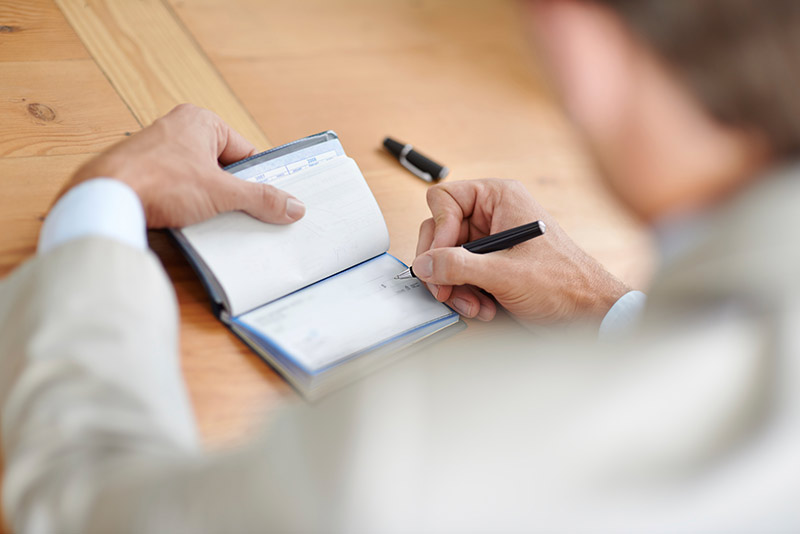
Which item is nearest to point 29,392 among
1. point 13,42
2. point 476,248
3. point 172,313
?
point 172,313

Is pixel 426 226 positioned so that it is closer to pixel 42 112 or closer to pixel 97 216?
pixel 97 216

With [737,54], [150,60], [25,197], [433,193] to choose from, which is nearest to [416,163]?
[433,193]

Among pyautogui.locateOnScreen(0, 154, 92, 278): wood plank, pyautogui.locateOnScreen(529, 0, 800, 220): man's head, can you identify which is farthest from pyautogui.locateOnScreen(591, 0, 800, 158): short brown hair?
pyautogui.locateOnScreen(0, 154, 92, 278): wood plank

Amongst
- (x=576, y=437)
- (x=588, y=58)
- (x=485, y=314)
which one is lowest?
(x=485, y=314)

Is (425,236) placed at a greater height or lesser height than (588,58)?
lesser

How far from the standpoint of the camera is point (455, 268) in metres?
0.90

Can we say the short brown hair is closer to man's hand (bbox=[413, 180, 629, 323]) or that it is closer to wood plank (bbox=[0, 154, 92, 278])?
man's hand (bbox=[413, 180, 629, 323])

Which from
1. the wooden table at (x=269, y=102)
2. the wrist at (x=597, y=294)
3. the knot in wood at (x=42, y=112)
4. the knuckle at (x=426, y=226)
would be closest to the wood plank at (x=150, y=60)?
the wooden table at (x=269, y=102)

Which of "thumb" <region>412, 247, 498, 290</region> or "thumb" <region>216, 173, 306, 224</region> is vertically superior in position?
"thumb" <region>216, 173, 306, 224</region>

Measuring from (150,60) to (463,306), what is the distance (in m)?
0.75

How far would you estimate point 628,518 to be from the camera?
42 centimetres

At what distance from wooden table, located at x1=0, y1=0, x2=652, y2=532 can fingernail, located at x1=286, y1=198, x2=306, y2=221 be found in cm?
15

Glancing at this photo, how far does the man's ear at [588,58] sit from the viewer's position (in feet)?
1.63

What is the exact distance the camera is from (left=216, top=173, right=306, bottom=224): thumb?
87 centimetres
